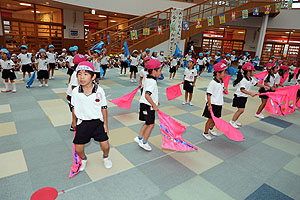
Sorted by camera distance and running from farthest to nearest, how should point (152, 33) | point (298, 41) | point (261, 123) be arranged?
point (298, 41), point (152, 33), point (261, 123)

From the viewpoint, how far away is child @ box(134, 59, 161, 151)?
3557 mm

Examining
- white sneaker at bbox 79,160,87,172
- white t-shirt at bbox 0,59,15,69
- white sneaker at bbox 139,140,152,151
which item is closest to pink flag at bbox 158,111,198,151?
white sneaker at bbox 139,140,152,151

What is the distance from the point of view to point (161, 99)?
7.80 m

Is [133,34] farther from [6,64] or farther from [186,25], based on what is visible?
[6,64]

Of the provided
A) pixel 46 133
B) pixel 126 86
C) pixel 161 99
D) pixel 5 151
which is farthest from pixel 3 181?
pixel 126 86

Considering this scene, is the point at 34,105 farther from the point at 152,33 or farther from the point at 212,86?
the point at 152,33

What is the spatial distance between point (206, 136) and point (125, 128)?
196cm

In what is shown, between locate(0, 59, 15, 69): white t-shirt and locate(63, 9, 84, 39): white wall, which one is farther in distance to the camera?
locate(63, 9, 84, 39): white wall

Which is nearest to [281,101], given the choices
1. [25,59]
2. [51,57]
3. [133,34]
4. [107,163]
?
[107,163]

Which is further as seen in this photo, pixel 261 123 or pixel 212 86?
pixel 261 123

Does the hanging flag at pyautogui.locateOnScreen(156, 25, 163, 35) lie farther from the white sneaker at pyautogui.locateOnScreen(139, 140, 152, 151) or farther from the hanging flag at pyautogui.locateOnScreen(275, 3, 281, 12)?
the white sneaker at pyautogui.locateOnScreen(139, 140, 152, 151)

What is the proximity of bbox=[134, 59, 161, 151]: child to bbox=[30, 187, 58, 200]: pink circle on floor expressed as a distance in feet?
5.76

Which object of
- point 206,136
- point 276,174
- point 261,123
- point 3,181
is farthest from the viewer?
point 261,123

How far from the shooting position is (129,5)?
55.1 feet
